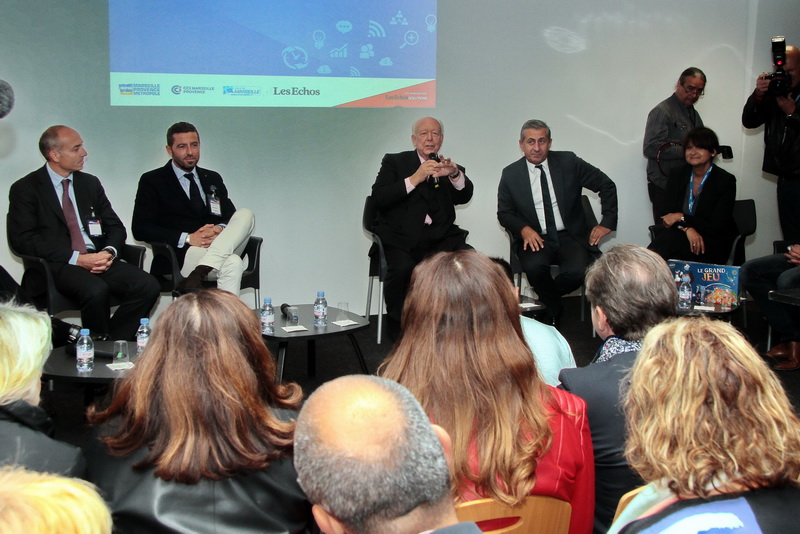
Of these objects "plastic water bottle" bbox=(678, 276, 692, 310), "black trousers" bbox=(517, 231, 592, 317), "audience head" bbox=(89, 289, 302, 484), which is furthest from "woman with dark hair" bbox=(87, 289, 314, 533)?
"black trousers" bbox=(517, 231, 592, 317)

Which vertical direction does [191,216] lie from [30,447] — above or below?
above

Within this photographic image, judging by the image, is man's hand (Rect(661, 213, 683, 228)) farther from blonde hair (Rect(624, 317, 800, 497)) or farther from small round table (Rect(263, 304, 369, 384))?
blonde hair (Rect(624, 317, 800, 497))

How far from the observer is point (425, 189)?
5027 millimetres

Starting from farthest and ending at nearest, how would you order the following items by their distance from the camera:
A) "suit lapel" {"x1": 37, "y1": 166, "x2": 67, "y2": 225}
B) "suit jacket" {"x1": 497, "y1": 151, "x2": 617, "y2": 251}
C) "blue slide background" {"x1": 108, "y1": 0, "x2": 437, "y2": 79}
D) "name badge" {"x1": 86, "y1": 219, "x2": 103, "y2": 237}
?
1. "suit jacket" {"x1": 497, "y1": 151, "x2": 617, "y2": 251}
2. "blue slide background" {"x1": 108, "y1": 0, "x2": 437, "y2": 79}
3. "name badge" {"x1": 86, "y1": 219, "x2": 103, "y2": 237}
4. "suit lapel" {"x1": 37, "y1": 166, "x2": 67, "y2": 225}

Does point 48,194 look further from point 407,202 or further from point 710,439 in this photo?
point 710,439

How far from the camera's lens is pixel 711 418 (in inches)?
45.8

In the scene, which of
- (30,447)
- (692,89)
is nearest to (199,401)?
(30,447)

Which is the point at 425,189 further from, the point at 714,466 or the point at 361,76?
the point at 714,466

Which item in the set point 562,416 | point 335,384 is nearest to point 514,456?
point 562,416

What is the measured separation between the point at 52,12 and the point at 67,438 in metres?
2.75

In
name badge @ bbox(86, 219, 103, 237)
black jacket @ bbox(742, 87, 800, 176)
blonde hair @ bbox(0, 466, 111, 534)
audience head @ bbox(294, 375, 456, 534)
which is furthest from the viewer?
black jacket @ bbox(742, 87, 800, 176)

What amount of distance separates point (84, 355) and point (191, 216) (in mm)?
1844

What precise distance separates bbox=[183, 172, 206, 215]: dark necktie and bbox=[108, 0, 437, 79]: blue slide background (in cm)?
71

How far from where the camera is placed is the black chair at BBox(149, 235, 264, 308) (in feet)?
14.6
